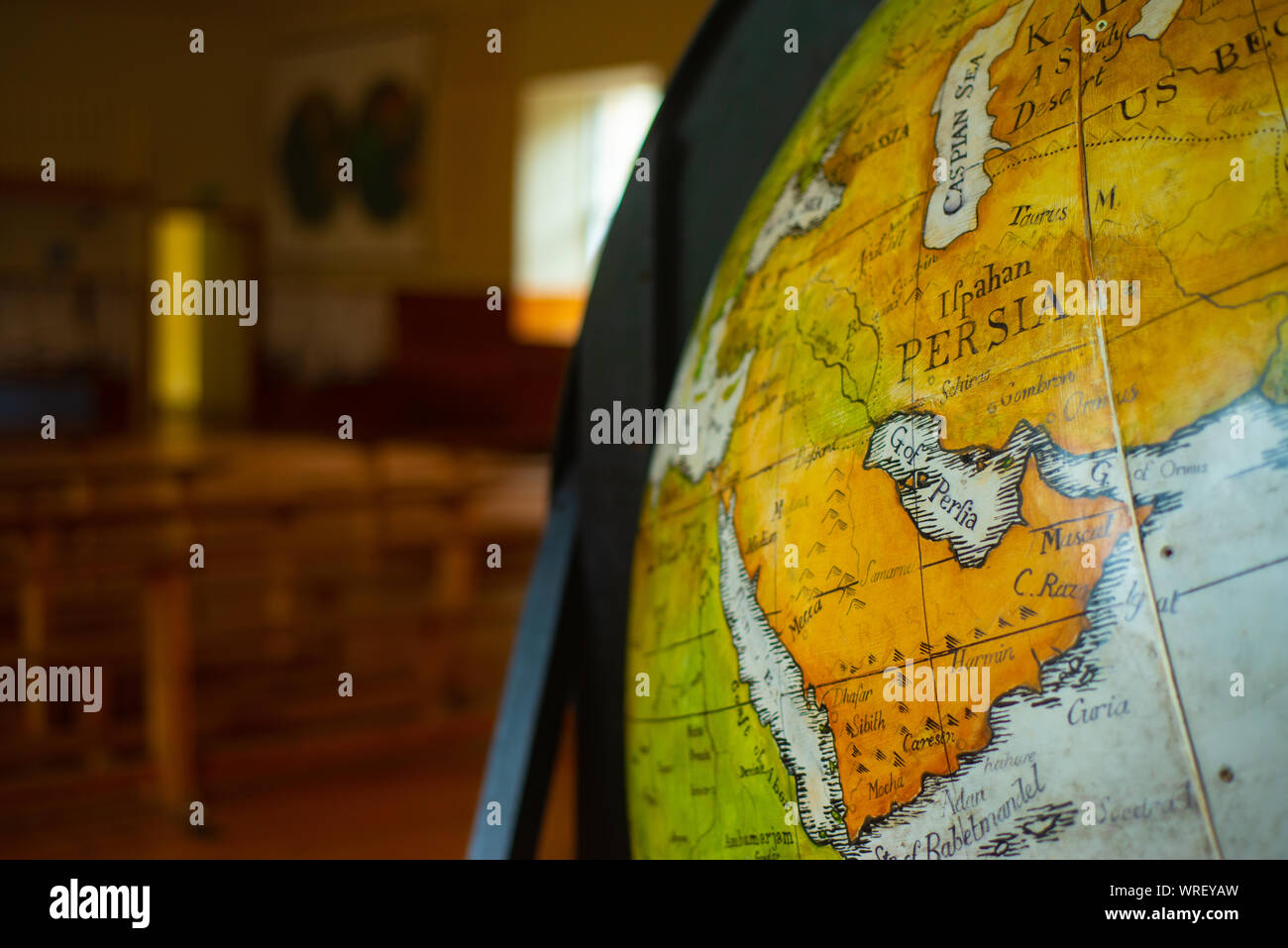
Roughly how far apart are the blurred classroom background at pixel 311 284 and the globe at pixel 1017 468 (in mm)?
4158

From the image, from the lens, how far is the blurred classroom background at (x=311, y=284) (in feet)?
19.8

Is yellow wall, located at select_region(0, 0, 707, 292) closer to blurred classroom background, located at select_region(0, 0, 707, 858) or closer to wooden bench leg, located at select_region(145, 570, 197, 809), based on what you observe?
blurred classroom background, located at select_region(0, 0, 707, 858)

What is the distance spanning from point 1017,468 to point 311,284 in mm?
15794

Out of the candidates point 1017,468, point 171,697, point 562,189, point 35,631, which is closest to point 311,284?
point 562,189

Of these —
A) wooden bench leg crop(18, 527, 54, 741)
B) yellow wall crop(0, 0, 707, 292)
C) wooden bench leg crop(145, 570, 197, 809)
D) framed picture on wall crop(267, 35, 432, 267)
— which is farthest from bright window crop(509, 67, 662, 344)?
wooden bench leg crop(145, 570, 197, 809)

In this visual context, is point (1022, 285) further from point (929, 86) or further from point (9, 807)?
point (9, 807)

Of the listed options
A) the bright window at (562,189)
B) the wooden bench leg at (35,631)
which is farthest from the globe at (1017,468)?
the bright window at (562,189)

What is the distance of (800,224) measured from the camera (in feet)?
2.82

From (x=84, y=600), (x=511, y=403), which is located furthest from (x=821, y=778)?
(x=511, y=403)

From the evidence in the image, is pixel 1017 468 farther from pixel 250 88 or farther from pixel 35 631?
pixel 250 88

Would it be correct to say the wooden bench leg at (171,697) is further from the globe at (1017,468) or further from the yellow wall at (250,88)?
the yellow wall at (250,88)

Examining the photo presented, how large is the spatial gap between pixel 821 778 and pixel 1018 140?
389mm

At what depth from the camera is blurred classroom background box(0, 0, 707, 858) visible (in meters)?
6.03

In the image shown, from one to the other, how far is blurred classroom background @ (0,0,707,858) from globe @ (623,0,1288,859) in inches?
164
